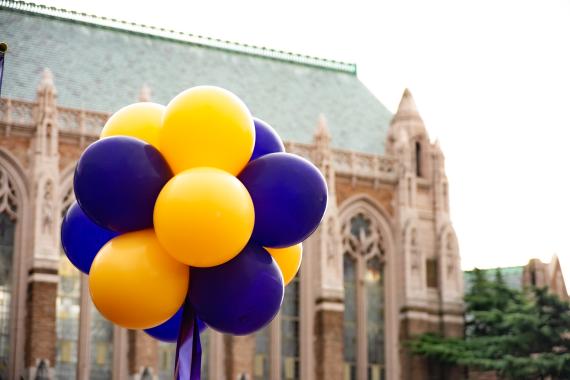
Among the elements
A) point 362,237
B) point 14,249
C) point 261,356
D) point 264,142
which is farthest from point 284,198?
point 362,237

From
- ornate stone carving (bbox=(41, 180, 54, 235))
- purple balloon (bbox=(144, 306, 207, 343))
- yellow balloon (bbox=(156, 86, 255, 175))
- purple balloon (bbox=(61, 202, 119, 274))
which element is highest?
ornate stone carving (bbox=(41, 180, 54, 235))

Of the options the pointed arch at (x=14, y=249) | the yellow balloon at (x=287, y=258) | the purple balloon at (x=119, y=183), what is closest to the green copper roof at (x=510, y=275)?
the pointed arch at (x=14, y=249)

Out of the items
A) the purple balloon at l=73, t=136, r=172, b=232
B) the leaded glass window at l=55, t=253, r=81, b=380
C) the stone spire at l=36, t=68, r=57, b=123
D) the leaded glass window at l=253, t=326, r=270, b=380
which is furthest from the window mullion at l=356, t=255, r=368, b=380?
the purple balloon at l=73, t=136, r=172, b=232

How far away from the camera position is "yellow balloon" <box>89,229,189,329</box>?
1316 cm

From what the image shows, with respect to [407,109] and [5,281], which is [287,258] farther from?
[407,109]

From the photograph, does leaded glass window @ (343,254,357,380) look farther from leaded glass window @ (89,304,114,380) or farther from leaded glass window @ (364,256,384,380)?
leaded glass window @ (89,304,114,380)

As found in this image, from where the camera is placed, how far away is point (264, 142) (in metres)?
14.9

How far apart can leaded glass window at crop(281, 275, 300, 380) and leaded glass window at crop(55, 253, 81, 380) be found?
21.0 feet

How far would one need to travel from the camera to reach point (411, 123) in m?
36.8

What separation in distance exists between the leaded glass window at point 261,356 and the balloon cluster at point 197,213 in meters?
19.2

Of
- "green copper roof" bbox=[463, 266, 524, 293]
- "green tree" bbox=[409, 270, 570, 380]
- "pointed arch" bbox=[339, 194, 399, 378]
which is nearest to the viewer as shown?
"green tree" bbox=[409, 270, 570, 380]

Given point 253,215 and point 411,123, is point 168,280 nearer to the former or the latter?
point 253,215

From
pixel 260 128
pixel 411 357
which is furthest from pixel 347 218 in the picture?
pixel 260 128

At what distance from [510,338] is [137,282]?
2114 centimetres
